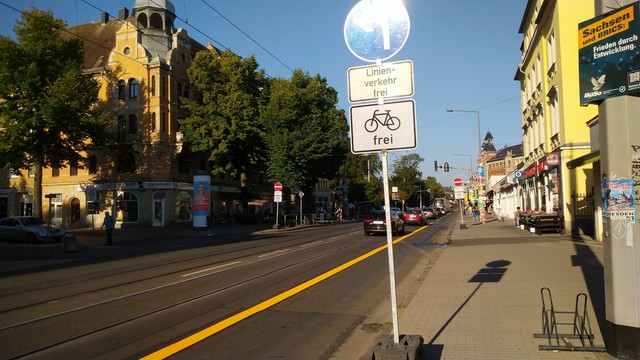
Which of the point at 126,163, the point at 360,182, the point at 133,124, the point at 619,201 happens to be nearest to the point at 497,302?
the point at 619,201

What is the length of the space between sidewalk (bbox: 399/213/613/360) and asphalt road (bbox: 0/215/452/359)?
836mm

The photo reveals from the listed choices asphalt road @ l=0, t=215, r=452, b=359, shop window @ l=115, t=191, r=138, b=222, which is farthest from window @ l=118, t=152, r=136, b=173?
asphalt road @ l=0, t=215, r=452, b=359

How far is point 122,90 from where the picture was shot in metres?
41.4

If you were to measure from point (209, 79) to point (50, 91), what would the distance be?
1316 cm

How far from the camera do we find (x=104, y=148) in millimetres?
41531

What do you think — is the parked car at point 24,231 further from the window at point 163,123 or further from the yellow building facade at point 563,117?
the yellow building facade at point 563,117

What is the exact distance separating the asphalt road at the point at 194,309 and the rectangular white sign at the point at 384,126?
260 cm

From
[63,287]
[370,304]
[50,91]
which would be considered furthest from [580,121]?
[50,91]

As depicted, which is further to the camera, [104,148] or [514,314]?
[104,148]

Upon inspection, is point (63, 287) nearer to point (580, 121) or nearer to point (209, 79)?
point (580, 121)

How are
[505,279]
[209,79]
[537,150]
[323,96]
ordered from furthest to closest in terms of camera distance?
[323,96], [209,79], [537,150], [505,279]

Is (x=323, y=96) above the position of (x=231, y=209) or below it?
above

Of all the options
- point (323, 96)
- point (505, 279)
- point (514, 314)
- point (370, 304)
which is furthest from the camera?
point (323, 96)

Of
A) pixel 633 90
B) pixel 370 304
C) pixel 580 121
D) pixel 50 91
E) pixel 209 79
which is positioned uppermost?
pixel 209 79
